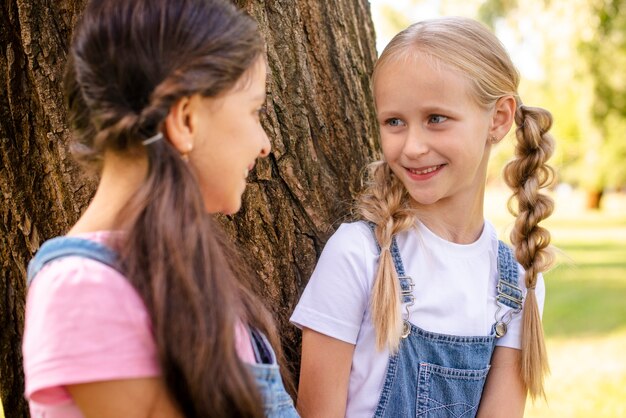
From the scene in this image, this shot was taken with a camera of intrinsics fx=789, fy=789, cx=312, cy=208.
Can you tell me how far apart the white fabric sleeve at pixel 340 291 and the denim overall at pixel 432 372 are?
9 centimetres

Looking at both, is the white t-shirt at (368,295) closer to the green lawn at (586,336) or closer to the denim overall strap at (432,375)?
the denim overall strap at (432,375)

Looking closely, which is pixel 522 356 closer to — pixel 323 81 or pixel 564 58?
pixel 323 81

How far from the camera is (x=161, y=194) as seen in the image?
1.38 meters

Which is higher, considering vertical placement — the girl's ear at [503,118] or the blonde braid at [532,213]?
the girl's ear at [503,118]

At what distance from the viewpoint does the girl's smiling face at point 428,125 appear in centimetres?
202

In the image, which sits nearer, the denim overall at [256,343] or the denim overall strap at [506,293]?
the denim overall at [256,343]

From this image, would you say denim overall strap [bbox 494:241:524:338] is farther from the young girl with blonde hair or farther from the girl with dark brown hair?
the girl with dark brown hair

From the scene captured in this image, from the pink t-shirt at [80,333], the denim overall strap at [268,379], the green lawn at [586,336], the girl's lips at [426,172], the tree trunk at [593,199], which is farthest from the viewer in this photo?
the tree trunk at [593,199]

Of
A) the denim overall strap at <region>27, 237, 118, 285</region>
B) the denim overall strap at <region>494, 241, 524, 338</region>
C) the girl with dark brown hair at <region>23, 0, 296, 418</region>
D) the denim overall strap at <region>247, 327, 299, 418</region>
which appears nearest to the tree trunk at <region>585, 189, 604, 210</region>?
the denim overall strap at <region>494, 241, 524, 338</region>

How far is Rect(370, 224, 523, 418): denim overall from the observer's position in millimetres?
2031

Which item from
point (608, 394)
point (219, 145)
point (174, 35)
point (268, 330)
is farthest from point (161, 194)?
point (608, 394)

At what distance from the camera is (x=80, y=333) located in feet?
4.24

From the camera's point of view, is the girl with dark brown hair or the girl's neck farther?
the girl's neck

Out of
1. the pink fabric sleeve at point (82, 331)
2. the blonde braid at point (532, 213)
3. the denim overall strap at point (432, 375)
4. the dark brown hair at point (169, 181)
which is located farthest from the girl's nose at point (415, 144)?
the pink fabric sleeve at point (82, 331)
